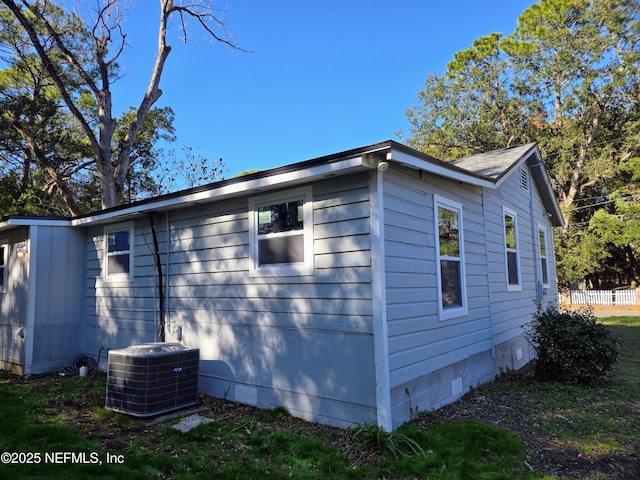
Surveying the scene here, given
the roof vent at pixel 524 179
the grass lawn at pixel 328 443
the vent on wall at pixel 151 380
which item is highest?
the roof vent at pixel 524 179

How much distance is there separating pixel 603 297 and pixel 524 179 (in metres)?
20.7

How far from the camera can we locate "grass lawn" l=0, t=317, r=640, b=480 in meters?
3.41

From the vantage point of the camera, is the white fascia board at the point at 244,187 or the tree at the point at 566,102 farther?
the tree at the point at 566,102

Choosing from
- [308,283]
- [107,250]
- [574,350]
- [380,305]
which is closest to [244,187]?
[308,283]

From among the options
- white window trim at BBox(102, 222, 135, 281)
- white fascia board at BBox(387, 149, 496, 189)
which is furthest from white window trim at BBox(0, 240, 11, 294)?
white fascia board at BBox(387, 149, 496, 189)

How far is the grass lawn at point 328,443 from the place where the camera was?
Result: 3408mm

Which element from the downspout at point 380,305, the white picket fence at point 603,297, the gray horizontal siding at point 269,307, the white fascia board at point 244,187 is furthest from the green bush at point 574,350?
the white picket fence at point 603,297

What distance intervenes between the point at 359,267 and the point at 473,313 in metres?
2.72

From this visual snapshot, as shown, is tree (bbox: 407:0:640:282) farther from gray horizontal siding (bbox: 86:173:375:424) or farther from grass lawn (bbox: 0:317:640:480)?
gray horizontal siding (bbox: 86:173:375:424)

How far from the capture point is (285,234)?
507 cm

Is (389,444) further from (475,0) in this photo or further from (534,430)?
(475,0)

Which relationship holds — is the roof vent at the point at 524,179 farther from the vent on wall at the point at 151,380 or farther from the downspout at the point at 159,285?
the vent on wall at the point at 151,380

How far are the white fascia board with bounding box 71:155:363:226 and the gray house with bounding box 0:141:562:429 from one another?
0.08 feet

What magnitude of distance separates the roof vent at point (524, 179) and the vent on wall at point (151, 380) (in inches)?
298
